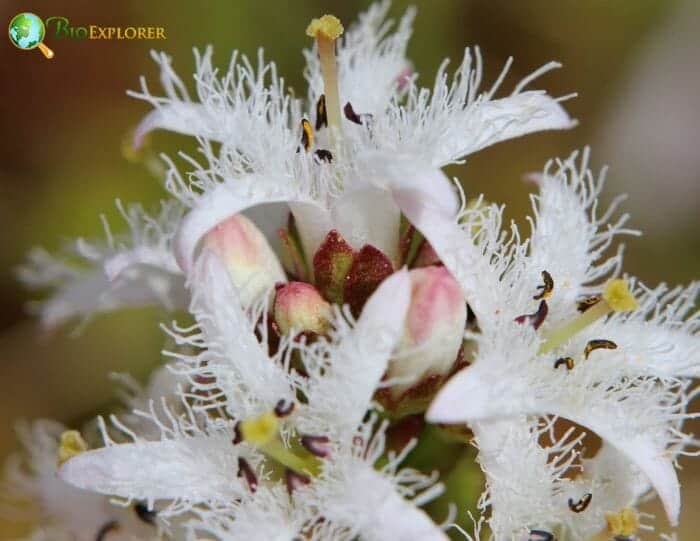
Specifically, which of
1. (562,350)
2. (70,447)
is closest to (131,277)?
(70,447)

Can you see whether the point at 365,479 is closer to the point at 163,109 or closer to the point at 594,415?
the point at 594,415

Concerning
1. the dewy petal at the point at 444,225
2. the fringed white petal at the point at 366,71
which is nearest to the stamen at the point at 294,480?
the dewy petal at the point at 444,225

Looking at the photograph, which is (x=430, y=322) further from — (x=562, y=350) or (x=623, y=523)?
(x=623, y=523)

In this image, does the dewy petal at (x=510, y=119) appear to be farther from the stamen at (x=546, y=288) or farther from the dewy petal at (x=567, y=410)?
the dewy petal at (x=567, y=410)

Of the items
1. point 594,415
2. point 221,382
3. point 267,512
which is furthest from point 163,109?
point 594,415

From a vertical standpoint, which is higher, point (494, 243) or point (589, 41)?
point (589, 41)
